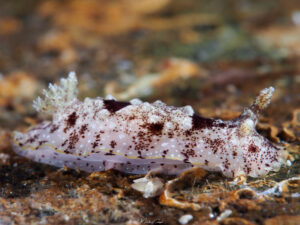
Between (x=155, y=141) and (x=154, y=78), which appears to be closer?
(x=155, y=141)

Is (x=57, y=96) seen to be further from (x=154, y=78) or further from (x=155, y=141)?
(x=154, y=78)

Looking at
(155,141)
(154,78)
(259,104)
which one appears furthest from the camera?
(154,78)

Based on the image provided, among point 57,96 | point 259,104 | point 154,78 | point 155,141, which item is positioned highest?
point 154,78

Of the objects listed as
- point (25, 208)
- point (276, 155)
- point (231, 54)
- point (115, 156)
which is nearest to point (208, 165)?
point (276, 155)

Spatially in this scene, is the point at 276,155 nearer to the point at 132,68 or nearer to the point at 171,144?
the point at 171,144

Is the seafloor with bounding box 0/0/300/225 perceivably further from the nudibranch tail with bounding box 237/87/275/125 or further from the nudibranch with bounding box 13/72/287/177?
the nudibranch tail with bounding box 237/87/275/125

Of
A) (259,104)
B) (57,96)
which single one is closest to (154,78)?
(57,96)

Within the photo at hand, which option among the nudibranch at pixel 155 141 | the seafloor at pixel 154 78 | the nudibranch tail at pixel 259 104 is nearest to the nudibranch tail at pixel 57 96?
the nudibranch at pixel 155 141
